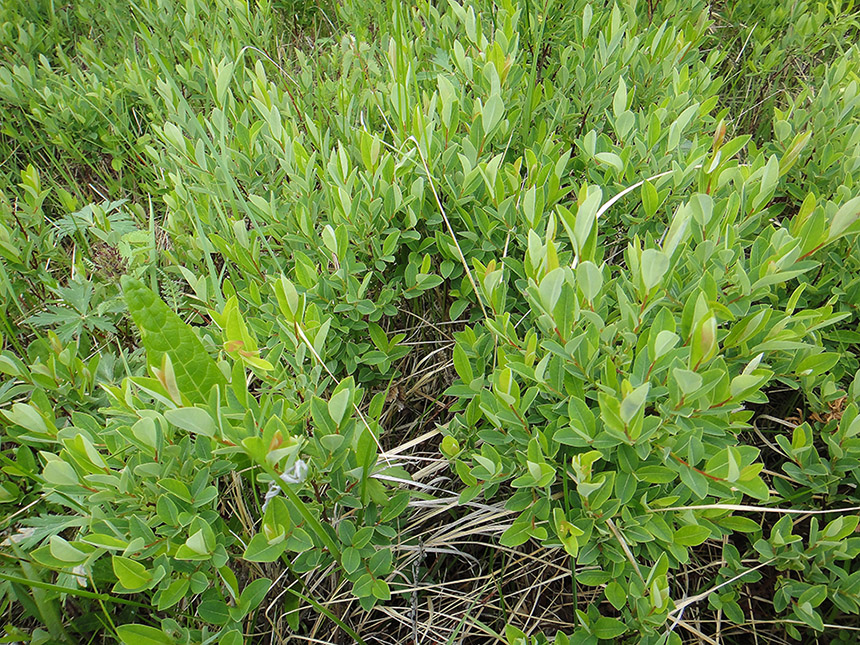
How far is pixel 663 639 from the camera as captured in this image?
4.23ft

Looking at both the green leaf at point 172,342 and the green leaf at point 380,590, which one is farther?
the green leaf at point 172,342

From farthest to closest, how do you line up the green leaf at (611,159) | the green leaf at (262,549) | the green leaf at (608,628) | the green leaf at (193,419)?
the green leaf at (611,159) < the green leaf at (608,628) < the green leaf at (262,549) < the green leaf at (193,419)

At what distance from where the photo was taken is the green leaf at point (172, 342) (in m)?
1.41

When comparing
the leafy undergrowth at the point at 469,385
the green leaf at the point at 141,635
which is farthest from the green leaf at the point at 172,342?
the green leaf at the point at 141,635

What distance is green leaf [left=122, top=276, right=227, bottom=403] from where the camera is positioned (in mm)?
1411

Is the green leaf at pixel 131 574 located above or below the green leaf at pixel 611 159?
below

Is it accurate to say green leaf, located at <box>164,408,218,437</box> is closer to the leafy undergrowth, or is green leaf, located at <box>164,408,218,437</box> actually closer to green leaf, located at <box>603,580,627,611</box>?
the leafy undergrowth

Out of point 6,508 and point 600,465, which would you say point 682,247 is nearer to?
point 600,465

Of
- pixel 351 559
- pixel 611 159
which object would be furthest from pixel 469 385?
pixel 611 159

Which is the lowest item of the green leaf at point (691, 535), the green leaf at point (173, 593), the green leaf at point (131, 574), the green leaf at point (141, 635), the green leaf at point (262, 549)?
the green leaf at point (691, 535)

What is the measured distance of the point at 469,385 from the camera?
151 cm

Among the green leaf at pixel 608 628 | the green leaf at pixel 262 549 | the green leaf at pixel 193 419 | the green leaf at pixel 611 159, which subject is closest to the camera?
the green leaf at pixel 193 419

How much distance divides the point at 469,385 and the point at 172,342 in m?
0.74

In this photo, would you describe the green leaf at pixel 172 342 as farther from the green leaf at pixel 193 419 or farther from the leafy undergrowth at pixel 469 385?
the green leaf at pixel 193 419
